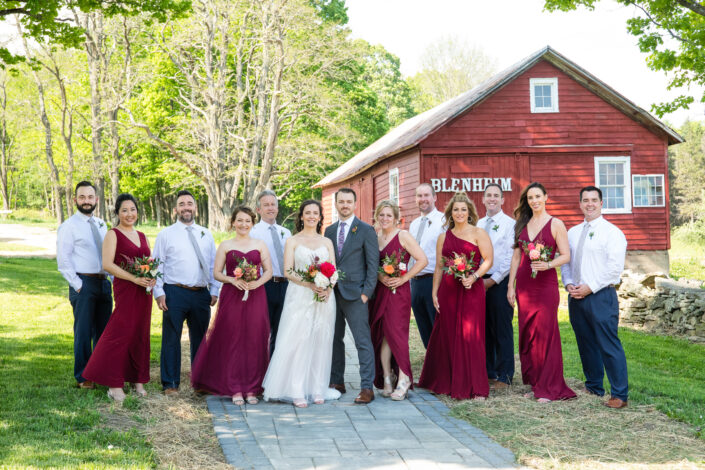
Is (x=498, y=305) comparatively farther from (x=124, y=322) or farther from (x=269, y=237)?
(x=124, y=322)

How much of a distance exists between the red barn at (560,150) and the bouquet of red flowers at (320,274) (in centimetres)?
1333

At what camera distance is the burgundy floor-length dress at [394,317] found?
6.94 m

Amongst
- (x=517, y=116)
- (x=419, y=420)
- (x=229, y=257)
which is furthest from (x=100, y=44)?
(x=419, y=420)

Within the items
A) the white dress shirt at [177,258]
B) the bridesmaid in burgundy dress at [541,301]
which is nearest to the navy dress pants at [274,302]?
the white dress shirt at [177,258]

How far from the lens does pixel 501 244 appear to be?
7586 mm

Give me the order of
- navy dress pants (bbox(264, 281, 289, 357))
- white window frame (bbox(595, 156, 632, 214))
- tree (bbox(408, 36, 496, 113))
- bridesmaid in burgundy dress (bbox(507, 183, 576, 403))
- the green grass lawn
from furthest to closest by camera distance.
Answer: tree (bbox(408, 36, 496, 113)) < white window frame (bbox(595, 156, 632, 214)) < navy dress pants (bbox(264, 281, 289, 357)) < bridesmaid in burgundy dress (bbox(507, 183, 576, 403)) < the green grass lawn

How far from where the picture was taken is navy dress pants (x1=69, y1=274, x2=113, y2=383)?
6980 mm

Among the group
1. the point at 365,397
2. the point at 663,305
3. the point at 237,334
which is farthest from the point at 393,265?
the point at 663,305

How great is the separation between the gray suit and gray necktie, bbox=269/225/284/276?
0.95 meters

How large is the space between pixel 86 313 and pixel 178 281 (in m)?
1.00

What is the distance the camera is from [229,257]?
692 centimetres

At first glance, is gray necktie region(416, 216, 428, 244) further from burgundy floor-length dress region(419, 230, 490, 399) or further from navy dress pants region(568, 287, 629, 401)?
navy dress pants region(568, 287, 629, 401)

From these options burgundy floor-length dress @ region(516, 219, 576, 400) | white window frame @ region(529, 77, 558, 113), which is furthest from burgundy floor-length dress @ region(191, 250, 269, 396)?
white window frame @ region(529, 77, 558, 113)

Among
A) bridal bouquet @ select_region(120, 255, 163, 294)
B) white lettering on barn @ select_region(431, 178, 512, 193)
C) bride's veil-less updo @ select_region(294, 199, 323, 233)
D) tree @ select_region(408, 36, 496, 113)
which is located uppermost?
tree @ select_region(408, 36, 496, 113)
